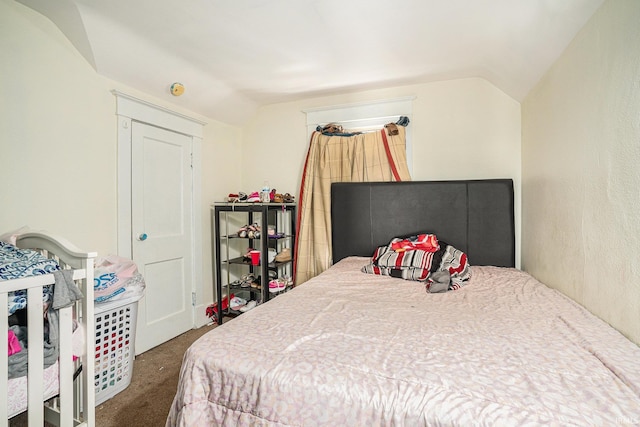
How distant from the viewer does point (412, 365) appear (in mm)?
881

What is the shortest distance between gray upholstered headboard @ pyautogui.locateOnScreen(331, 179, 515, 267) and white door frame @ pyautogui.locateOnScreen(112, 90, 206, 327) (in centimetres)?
130

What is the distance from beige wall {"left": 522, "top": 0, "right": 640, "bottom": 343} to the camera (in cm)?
111

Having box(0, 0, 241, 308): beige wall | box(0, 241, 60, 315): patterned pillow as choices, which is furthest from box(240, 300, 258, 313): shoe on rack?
box(0, 241, 60, 315): patterned pillow

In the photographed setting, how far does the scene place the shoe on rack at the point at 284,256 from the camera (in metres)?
2.91

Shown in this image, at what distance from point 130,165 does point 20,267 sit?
1.22 metres

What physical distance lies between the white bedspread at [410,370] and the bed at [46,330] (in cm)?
66

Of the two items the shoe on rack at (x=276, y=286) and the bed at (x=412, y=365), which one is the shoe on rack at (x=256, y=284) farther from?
the bed at (x=412, y=365)

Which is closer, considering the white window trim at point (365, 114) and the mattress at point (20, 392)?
the mattress at point (20, 392)

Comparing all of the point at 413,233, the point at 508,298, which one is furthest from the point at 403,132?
the point at 508,298

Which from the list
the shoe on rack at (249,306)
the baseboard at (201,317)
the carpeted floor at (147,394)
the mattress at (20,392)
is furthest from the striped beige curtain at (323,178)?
the mattress at (20,392)

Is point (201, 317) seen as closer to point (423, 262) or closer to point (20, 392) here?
point (20, 392)

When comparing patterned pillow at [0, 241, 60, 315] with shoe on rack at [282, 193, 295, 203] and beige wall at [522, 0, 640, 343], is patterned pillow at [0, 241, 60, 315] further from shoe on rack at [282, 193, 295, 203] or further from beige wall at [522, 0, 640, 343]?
beige wall at [522, 0, 640, 343]

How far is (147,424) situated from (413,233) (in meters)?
2.16

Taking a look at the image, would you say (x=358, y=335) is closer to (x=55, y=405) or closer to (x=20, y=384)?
(x=20, y=384)
